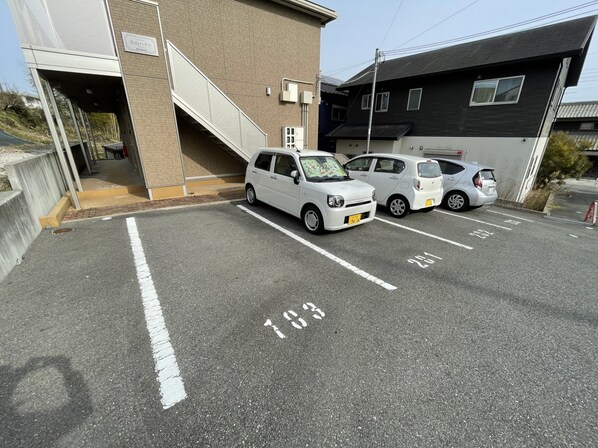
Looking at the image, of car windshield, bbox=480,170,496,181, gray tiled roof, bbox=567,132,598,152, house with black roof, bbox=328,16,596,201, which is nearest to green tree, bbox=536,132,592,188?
house with black roof, bbox=328,16,596,201

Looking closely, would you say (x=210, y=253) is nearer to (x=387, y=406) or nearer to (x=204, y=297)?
(x=204, y=297)

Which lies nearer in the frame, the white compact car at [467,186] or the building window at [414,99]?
the white compact car at [467,186]

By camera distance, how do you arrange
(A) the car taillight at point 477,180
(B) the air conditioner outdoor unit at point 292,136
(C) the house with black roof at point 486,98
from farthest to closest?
(B) the air conditioner outdoor unit at point 292,136 < (C) the house with black roof at point 486,98 < (A) the car taillight at point 477,180

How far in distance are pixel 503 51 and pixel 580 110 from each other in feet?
66.0

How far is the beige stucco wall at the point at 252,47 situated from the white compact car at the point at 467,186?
6.40 m

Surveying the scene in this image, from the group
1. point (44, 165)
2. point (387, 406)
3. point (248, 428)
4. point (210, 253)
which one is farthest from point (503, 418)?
point (44, 165)

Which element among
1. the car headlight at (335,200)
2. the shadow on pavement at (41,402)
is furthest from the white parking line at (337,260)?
the shadow on pavement at (41,402)

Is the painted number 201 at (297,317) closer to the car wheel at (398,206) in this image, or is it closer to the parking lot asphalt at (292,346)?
the parking lot asphalt at (292,346)

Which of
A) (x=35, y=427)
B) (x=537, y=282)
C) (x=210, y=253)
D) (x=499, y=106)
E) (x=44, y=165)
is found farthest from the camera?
(x=499, y=106)

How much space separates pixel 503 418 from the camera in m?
1.69

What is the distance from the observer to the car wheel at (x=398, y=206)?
19.1ft

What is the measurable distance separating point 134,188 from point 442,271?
827 centimetres

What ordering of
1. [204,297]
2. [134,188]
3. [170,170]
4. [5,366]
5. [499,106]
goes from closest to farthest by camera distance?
[5,366] < [204,297] < [170,170] < [134,188] < [499,106]

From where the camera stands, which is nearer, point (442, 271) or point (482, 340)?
point (482, 340)
